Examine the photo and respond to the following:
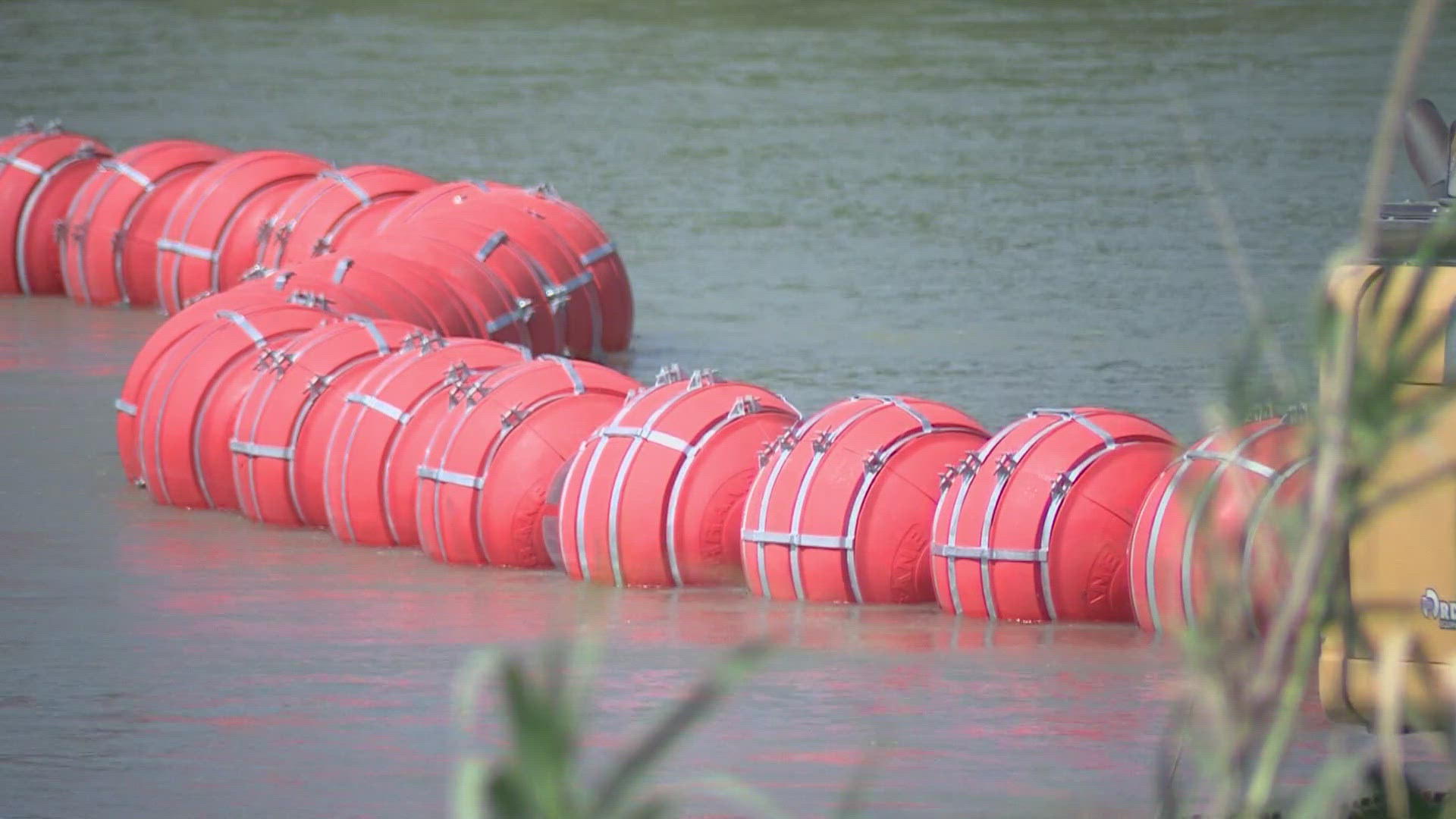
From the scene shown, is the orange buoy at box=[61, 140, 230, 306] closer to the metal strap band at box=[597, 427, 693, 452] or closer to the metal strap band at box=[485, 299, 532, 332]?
the metal strap band at box=[485, 299, 532, 332]

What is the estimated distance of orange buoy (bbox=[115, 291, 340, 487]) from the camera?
35.5 feet

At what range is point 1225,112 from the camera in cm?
2486

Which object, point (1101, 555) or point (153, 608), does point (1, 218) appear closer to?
point (153, 608)

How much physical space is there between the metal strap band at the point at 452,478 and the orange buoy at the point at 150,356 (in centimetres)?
181

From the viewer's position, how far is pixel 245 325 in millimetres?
10852

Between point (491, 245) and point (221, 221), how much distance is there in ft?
9.56

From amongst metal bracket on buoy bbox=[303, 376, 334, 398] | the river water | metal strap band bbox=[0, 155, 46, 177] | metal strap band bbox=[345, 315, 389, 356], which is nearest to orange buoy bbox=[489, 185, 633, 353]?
the river water

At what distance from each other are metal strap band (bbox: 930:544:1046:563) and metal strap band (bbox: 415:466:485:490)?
2.09 metres

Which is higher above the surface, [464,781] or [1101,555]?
[464,781]

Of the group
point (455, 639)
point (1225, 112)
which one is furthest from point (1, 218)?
point (1225, 112)

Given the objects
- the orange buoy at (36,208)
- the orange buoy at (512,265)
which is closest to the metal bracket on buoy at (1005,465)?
the orange buoy at (512,265)

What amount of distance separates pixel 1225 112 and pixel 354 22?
16604 millimetres

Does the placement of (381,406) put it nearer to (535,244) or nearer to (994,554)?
(994,554)

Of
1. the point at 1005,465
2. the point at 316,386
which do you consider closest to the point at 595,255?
the point at 316,386
